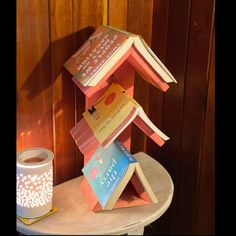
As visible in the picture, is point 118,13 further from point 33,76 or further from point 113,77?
point 33,76

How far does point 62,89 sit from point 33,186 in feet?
1.04

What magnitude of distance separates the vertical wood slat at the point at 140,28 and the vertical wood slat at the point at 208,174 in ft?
0.80

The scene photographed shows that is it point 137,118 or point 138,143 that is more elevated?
point 137,118

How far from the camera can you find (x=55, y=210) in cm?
95

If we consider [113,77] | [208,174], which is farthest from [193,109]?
[113,77]

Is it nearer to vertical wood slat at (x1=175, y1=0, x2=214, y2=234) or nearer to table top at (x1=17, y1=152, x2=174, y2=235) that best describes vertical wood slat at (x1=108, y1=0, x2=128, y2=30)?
vertical wood slat at (x1=175, y1=0, x2=214, y2=234)

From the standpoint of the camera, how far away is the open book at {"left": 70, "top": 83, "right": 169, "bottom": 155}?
89 cm

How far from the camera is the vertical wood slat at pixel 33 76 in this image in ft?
3.05

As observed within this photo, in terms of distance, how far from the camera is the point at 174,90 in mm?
1299

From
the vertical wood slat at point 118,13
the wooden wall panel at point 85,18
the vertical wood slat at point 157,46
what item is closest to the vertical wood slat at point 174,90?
the vertical wood slat at point 157,46
